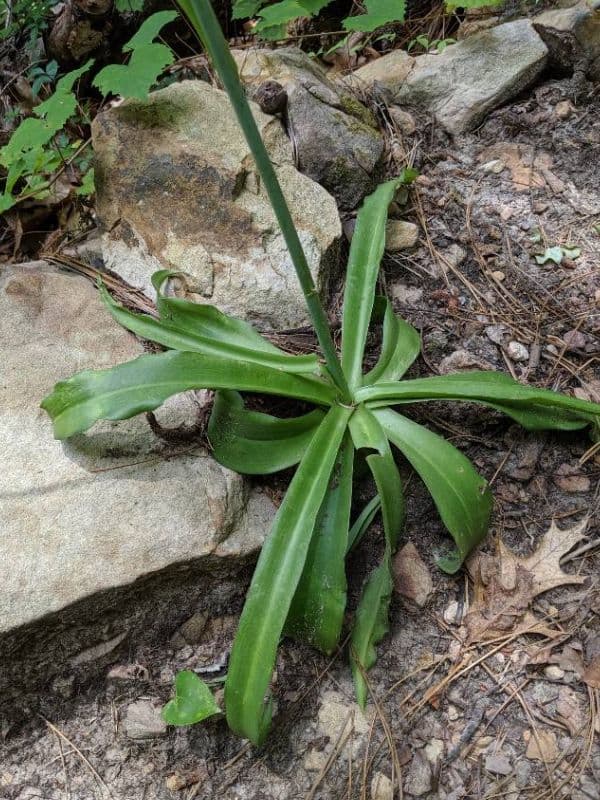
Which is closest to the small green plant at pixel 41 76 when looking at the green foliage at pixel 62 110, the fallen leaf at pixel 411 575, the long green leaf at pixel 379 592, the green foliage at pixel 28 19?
the green foliage at pixel 28 19

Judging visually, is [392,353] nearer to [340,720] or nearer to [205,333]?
[205,333]

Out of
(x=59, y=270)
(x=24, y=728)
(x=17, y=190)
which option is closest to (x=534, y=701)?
(x=24, y=728)

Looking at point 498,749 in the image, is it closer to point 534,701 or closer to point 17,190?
point 534,701

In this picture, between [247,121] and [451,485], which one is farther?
[451,485]

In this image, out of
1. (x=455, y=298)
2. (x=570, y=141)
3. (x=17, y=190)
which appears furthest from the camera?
(x=17, y=190)

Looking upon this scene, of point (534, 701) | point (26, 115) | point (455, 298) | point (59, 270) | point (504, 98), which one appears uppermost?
point (26, 115)

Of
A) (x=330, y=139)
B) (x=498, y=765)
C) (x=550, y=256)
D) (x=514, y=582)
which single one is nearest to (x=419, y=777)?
(x=498, y=765)

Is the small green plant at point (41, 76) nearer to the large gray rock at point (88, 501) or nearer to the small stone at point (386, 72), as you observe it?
the small stone at point (386, 72)
